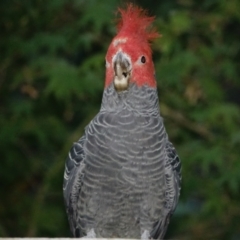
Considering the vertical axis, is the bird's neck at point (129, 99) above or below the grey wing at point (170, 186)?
above

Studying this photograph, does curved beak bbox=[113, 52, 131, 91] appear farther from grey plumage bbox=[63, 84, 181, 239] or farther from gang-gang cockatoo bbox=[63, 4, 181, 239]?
grey plumage bbox=[63, 84, 181, 239]

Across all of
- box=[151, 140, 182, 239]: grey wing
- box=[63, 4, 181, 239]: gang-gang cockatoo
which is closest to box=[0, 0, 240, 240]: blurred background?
box=[151, 140, 182, 239]: grey wing

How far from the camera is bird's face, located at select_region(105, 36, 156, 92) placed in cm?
512

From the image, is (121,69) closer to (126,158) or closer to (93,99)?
(126,158)

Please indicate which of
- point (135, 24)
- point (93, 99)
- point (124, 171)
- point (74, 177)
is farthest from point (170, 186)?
point (93, 99)

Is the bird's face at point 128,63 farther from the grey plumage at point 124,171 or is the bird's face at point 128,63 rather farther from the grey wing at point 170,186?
the grey wing at point 170,186

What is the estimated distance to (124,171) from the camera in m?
5.23

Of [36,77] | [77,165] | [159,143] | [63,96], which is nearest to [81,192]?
[77,165]

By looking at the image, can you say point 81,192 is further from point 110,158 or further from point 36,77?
point 36,77

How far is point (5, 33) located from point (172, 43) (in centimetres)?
121

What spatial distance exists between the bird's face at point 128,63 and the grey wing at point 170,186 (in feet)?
1.36

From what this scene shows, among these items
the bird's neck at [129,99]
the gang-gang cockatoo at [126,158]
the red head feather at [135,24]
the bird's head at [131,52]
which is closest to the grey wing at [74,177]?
the gang-gang cockatoo at [126,158]

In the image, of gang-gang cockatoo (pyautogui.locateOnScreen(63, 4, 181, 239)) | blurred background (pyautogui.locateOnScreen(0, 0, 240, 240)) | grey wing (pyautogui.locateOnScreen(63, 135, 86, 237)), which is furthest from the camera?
blurred background (pyautogui.locateOnScreen(0, 0, 240, 240))

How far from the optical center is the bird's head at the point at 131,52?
5.14 metres
